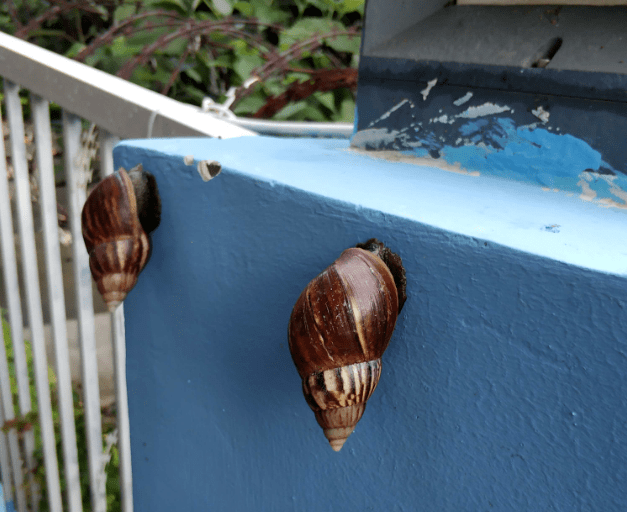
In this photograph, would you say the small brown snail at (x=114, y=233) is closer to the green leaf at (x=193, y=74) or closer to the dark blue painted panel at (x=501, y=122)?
the dark blue painted panel at (x=501, y=122)

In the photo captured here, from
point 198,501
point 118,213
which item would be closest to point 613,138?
point 118,213

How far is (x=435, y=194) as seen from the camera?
512 mm

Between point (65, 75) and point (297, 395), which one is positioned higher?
point (65, 75)

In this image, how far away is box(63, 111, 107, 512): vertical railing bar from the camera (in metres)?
0.93

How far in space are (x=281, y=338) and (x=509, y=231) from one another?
263mm

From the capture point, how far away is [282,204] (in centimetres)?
53

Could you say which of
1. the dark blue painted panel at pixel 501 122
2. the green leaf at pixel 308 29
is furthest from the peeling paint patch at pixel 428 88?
the green leaf at pixel 308 29

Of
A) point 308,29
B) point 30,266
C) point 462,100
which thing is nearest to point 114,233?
point 462,100

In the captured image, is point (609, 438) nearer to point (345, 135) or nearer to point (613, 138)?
point (613, 138)

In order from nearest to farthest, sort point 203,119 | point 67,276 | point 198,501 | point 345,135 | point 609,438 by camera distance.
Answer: point 609,438, point 198,501, point 203,119, point 345,135, point 67,276

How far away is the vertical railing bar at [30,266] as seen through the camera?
1.03 metres

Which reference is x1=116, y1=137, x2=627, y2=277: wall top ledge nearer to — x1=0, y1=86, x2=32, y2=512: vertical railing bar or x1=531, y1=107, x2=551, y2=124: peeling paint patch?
x1=531, y1=107, x2=551, y2=124: peeling paint patch

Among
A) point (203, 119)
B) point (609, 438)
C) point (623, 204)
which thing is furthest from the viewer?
point (203, 119)

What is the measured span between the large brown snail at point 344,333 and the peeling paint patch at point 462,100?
0.27 meters
